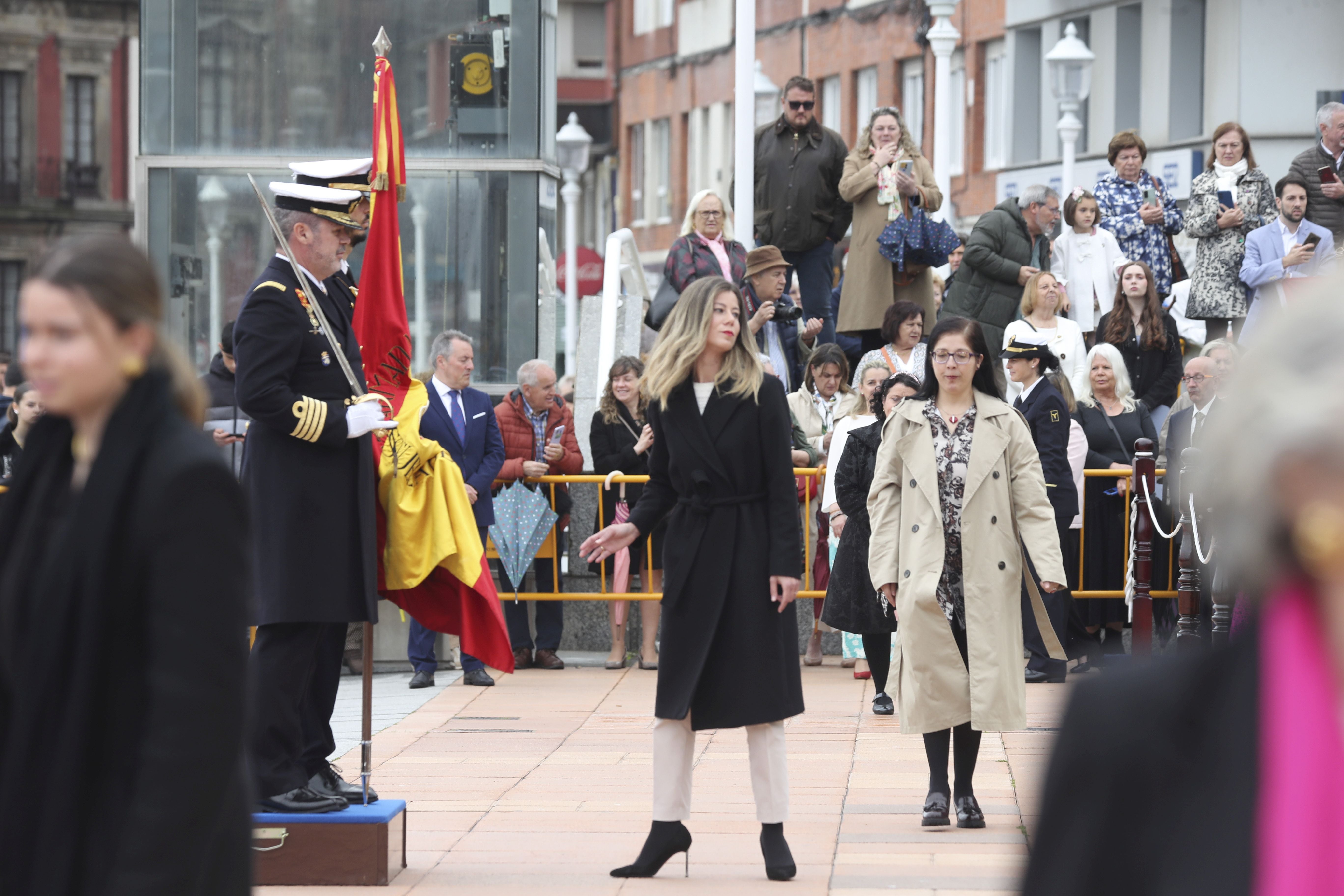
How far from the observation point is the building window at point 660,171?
56.3 metres

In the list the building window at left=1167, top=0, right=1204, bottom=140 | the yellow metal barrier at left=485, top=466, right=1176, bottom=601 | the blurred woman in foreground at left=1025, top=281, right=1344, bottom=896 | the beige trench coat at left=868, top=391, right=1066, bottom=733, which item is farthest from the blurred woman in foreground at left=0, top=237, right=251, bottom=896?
the building window at left=1167, top=0, right=1204, bottom=140

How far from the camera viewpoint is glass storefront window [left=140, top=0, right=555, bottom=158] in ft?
46.3

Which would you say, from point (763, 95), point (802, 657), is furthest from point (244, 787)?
point (763, 95)

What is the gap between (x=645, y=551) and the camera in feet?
44.9

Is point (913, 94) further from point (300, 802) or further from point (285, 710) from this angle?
point (285, 710)

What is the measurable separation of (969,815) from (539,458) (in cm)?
602

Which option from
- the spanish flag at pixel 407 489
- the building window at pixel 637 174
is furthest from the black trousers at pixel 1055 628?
the building window at pixel 637 174

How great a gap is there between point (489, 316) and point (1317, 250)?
5655 mm

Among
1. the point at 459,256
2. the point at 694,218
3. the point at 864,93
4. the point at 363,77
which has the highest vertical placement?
the point at 864,93

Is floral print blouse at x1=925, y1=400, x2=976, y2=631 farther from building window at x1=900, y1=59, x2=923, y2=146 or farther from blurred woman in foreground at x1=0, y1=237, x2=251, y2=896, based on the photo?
building window at x1=900, y1=59, x2=923, y2=146

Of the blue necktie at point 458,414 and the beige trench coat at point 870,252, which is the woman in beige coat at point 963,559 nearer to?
the blue necktie at point 458,414

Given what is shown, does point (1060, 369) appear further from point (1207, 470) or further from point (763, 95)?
point (763, 95)

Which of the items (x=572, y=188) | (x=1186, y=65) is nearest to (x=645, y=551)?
(x=572, y=188)

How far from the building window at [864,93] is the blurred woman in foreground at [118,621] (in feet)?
135
